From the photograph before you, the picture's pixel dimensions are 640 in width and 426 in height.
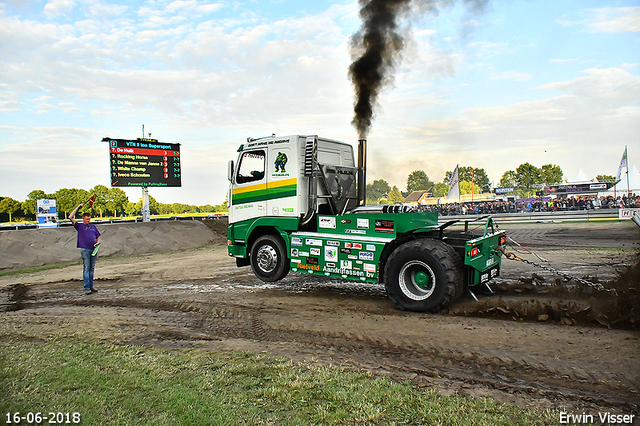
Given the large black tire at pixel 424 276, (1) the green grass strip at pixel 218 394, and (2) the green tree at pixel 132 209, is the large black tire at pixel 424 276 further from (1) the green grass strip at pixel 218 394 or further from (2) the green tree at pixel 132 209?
(2) the green tree at pixel 132 209

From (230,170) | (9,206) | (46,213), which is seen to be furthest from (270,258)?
(9,206)

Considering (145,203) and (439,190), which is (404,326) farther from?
(439,190)

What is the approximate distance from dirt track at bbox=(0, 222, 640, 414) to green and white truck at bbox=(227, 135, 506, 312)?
53cm

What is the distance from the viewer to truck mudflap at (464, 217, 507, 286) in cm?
693

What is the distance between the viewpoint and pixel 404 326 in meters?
6.20

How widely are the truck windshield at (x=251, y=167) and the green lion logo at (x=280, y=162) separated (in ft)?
1.48

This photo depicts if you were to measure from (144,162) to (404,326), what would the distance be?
23373 millimetres

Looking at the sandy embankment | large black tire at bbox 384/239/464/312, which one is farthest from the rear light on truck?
the sandy embankment

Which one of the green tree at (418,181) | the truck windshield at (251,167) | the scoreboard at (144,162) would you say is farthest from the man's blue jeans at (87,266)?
the green tree at (418,181)

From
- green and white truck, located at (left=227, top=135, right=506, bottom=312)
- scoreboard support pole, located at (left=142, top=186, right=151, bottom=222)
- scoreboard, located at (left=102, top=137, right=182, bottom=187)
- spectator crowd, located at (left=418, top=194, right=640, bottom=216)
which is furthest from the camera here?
spectator crowd, located at (left=418, top=194, right=640, bottom=216)

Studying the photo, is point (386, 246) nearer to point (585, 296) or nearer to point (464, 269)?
point (464, 269)

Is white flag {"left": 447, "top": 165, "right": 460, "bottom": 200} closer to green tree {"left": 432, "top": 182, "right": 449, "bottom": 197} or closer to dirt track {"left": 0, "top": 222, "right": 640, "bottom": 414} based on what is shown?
dirt track {"left": 0, "top": 222, "right": 640, "bottom": 414}

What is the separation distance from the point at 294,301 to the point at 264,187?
2.84 m

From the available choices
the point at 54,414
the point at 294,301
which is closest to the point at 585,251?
the point at 294,301
